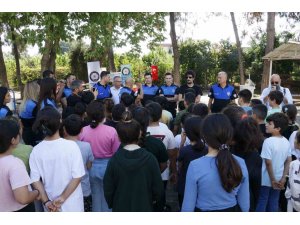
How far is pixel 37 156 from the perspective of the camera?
111 inches

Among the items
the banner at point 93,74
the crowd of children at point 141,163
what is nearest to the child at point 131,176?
the crowd of children at point 141,163

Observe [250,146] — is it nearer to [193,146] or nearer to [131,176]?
[193,146]

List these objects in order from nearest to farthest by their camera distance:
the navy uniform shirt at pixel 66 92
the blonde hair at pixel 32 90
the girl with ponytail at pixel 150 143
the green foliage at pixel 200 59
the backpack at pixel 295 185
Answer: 1. the backpack at pixel 295 185
2. the girl with ponytail at pixel 150 143
3. the blonde hair at pixel 32 90
4. the navy uniform shirt at pixel 66 92
5. the green foliage at pixel 200 59

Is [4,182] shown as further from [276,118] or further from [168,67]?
[168,67]

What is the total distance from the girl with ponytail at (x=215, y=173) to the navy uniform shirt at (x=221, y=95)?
431 centimetres

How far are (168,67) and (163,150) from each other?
24.0 m

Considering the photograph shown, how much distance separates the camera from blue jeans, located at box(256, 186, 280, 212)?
12.0ft

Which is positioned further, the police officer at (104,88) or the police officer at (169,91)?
the police officer at (169,91)

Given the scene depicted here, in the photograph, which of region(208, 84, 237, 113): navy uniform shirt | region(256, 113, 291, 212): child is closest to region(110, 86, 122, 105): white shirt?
region(208, 84, 237, 113): navy uniform shirt

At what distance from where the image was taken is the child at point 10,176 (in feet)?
7.99

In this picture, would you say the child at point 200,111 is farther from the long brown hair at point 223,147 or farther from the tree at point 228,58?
the tree at point 228,58

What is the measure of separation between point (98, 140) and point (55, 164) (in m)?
0.93

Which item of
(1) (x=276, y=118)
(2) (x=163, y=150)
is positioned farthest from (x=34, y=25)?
(1) (x=276, y=118)

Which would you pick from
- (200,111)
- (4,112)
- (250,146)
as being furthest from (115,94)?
(250,146)
